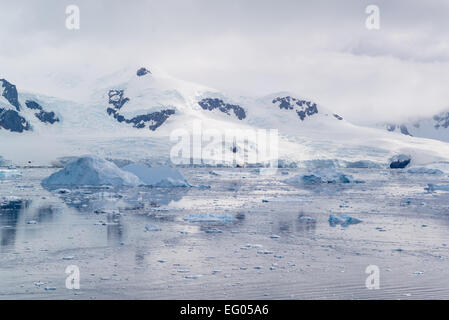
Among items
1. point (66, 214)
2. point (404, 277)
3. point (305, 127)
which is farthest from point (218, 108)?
point (404, 277)

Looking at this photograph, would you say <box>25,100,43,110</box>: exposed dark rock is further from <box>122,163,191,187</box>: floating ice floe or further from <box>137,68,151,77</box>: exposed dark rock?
<box>122,163,191,187</box>: floating ice floe

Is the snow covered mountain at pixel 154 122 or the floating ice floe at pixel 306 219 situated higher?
the snow covered mountain at pixel 154 122

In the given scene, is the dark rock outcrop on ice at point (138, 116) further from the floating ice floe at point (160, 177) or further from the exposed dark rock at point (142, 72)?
the floating ice floe at point (160, 177)

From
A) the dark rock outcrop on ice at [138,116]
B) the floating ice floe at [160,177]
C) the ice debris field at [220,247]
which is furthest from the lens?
the dark rock outcrop on ice at [138,116]

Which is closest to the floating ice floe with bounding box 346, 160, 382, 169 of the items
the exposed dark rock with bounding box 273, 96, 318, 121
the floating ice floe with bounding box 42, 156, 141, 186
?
the exposed dark rock with bounding box 273, 96, 318, 121

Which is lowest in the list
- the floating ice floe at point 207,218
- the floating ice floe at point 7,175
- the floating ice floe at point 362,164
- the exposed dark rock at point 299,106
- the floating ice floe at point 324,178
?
the floating ice floe at point 207,218

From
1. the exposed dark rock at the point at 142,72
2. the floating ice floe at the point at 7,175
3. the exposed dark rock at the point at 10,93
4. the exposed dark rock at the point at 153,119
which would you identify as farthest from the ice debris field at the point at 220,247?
the exposed dark rock at the point at 142,72

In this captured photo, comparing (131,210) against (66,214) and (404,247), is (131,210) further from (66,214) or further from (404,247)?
(404,247)
